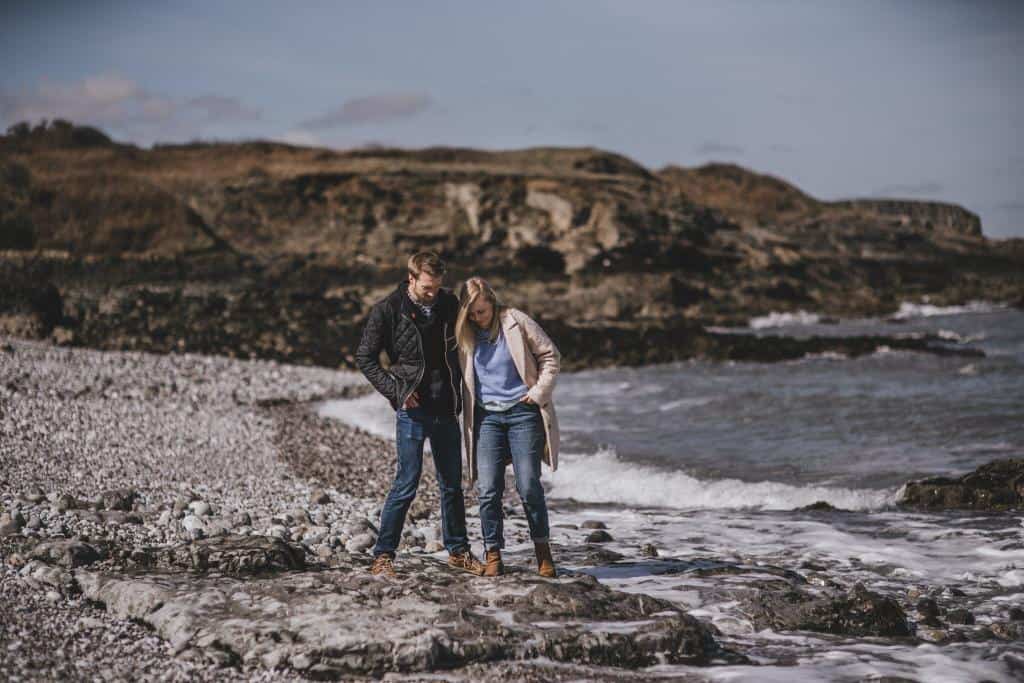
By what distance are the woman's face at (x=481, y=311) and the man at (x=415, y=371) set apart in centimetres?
22

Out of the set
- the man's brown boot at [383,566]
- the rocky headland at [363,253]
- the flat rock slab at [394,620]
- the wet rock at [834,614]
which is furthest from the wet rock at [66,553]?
the rocky headland at [363,253]

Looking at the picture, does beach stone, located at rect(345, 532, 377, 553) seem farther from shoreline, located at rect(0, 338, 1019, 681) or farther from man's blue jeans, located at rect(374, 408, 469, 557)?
man's blue jeans, located at rect(374, 408, 469, 557)

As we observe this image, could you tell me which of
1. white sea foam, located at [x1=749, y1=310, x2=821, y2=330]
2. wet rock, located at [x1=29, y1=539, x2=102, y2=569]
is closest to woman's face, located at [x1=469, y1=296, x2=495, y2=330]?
wet rock, located at [x1=29, y1=539, x2=102, y2=569]

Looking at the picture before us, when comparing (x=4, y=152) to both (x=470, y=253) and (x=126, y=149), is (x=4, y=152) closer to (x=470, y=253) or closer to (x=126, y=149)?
(x=126, y=149)

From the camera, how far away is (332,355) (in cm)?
Result: 2741

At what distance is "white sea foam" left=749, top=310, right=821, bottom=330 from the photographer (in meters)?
40.9

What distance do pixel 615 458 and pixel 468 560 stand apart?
294 inches

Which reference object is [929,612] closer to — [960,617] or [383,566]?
[960,617]

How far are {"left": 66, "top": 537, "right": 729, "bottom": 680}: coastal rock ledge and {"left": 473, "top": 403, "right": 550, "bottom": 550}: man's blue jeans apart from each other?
0.36 meters

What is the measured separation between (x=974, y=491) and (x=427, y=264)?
7235 millimetres

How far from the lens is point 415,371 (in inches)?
244

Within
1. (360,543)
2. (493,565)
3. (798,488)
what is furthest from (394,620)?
(798,488)

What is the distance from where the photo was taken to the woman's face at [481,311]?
19.8 ft

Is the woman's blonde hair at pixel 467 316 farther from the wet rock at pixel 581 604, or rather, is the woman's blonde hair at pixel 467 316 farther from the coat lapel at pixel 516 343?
the wet rock at pixel 581 604
